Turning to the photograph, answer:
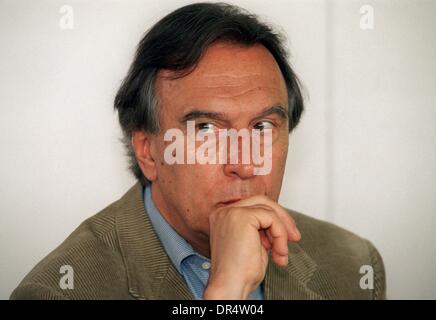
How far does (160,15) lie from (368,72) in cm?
74

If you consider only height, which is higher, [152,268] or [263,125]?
[263,125]

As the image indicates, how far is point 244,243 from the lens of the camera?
130cm

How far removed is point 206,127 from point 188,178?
15cm

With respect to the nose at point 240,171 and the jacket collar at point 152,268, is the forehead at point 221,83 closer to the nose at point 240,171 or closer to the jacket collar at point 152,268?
the nose at point 240,171

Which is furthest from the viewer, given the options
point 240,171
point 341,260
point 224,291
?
point 341,260

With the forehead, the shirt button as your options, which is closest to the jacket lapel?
the shirt button

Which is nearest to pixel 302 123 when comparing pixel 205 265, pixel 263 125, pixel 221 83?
pixel 263 125

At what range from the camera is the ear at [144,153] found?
1.69 metres

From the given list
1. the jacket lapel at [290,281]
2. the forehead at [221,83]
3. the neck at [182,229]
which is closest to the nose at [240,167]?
the forehead at [221,83]

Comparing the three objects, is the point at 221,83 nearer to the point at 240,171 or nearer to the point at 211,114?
the point at 211,114

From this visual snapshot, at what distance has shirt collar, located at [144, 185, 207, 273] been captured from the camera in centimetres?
161

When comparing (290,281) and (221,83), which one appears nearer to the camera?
(221,83)

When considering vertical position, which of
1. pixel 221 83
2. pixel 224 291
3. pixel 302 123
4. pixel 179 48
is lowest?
pixel 224 291

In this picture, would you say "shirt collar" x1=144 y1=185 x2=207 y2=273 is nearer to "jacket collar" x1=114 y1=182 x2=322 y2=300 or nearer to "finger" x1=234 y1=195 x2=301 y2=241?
"jacket collar" x1=114 y1=182 x2=322 y2=300
